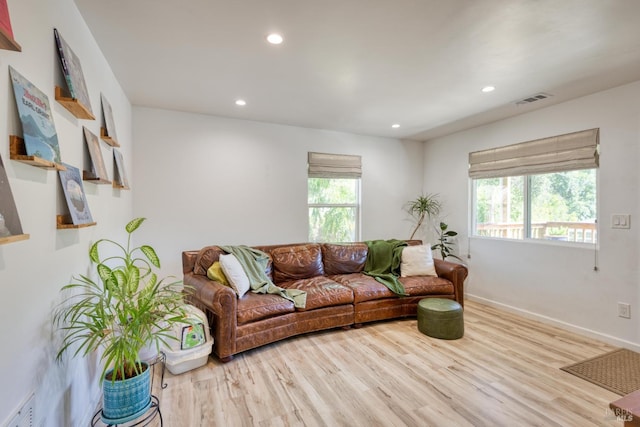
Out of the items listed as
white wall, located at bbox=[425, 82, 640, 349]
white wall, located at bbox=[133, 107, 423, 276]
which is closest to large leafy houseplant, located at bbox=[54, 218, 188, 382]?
white wall, located at bbox=[133, 107, 423, 276]

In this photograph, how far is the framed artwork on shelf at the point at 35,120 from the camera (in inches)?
44.4

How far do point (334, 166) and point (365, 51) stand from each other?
7.64 feet

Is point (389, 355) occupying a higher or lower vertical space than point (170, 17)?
lower

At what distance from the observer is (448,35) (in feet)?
6.66

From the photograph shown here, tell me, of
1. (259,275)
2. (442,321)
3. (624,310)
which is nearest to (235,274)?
(259,275)

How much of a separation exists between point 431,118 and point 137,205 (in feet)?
12.2

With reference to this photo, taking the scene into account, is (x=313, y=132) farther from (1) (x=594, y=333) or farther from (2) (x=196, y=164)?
(1) (x=594, y=333)

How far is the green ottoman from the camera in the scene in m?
2.99

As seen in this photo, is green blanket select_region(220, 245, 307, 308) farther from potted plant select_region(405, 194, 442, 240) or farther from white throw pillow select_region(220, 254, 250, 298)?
potted plant select_region(405, 194, 442, 240)

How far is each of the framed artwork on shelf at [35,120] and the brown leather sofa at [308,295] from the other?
1.61 meters

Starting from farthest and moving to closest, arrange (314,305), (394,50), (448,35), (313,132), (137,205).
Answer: (313,132) → (137,205) → (314,305) → (394,50) → (448,35)

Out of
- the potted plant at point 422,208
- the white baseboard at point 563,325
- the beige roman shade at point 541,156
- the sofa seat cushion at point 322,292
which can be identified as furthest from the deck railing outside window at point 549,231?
the sofa seat cushion at point 322,292

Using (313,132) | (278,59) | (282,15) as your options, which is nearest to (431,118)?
(313,132)

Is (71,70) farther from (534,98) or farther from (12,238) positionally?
(534,98)
